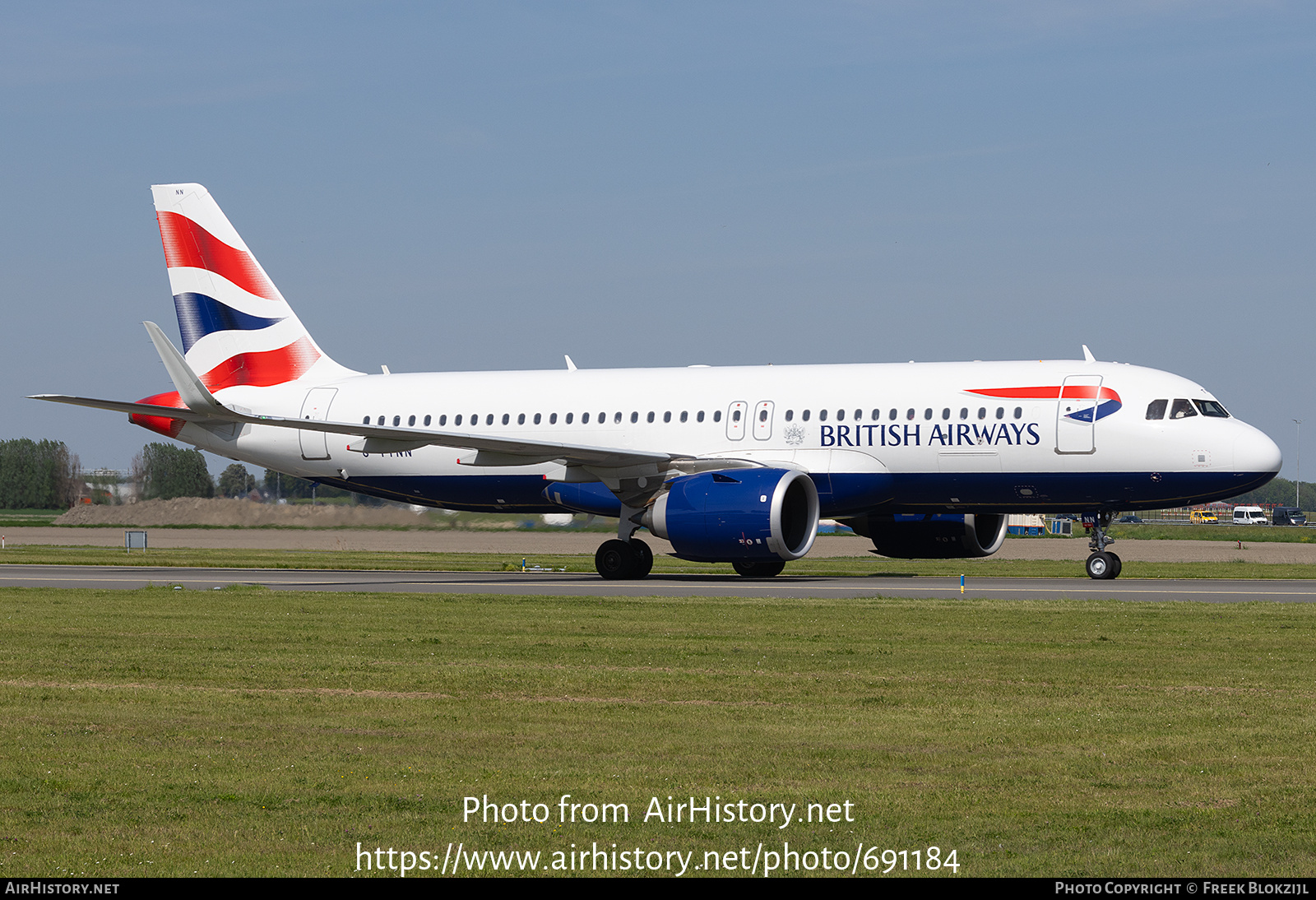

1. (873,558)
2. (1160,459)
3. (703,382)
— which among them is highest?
(703,382)

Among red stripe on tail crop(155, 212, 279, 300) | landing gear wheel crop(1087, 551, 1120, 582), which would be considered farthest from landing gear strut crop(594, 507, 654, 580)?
red stripe on tail crop(155, 212, 279, 300)

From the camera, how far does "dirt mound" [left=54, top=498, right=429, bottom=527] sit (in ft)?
127

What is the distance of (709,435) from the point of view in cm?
3041

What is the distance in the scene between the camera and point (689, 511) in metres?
27.4

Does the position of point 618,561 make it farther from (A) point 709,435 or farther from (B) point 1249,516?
(B) point 1249,516

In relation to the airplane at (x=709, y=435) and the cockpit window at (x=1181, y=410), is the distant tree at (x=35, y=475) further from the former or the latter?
the cockpit window at (x=1181, y=410)

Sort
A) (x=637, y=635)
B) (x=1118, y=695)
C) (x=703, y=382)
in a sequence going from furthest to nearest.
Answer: (x=703, y=382)
(x=637, y=635)
(x=1118, y=695)

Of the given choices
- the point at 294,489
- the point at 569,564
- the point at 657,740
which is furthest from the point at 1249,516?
the point at 657,740

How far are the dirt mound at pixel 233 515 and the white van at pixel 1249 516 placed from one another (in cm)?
9376

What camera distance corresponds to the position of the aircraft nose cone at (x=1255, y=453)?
27.2 metres

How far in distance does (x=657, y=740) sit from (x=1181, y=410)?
20.5 metres
